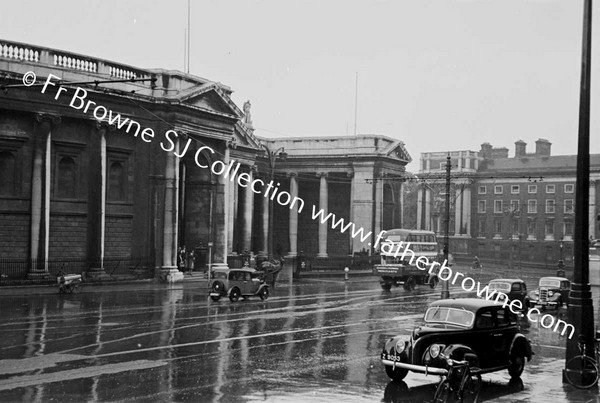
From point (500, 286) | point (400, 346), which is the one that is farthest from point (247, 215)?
point (400, 346)

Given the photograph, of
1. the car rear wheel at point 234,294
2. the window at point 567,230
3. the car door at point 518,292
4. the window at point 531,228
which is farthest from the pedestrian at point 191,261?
the window at point 531,228

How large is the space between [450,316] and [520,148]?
96.3 meters

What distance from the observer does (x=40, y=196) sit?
37.1 meters

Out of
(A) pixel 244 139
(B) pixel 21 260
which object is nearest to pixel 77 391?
(B) pixel 21 260

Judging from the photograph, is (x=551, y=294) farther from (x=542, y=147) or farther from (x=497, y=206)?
(x=542, y=147)

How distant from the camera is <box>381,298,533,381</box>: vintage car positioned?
14961 mm

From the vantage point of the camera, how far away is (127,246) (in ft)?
139

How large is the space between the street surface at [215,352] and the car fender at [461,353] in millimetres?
718

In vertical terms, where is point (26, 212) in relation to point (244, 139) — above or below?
below

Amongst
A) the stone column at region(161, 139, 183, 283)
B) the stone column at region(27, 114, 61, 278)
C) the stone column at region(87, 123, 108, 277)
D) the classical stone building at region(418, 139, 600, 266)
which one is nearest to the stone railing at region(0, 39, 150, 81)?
the stone column at region(27, 114, 61, 278)

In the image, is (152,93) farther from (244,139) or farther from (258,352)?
(258,352)

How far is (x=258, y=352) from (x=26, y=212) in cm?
2197

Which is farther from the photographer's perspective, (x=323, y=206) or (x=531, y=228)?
(x=531, y=228)

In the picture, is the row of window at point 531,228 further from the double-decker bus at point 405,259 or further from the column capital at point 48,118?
the column capital at point 48,118
